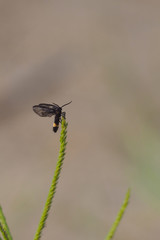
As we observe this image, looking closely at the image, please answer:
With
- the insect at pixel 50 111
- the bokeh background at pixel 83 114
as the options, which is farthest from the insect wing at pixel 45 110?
the bokeh background at pixel 83 114

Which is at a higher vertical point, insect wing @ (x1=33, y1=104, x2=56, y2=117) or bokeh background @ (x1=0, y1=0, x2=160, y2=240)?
bokeh background @ (x1=0, y1=0, x2=160, y2=240)

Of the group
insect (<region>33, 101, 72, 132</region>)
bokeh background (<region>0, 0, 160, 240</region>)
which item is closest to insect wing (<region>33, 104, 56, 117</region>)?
insect (<region>33, 101, 72, 132</region>)

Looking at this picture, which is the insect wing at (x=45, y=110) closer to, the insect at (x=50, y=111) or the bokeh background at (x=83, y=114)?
the insect at (x=50, y=111)

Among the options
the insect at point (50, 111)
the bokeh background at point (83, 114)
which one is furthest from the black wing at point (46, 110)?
the bokeh background at point (83, 114)

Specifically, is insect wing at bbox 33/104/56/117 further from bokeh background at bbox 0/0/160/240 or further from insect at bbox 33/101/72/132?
bokeh background at bbox 0/0/160/240

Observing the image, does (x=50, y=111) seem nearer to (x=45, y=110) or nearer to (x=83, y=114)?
(x=45, y=110)

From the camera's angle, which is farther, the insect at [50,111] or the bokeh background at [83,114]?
the bokeh background at [83,114]

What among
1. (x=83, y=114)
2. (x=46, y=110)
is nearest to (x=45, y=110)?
(x=46, y=110)

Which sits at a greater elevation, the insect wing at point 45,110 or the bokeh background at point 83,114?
the bokeh background at point 83,114

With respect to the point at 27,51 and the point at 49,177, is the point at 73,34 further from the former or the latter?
the point at 49,177
